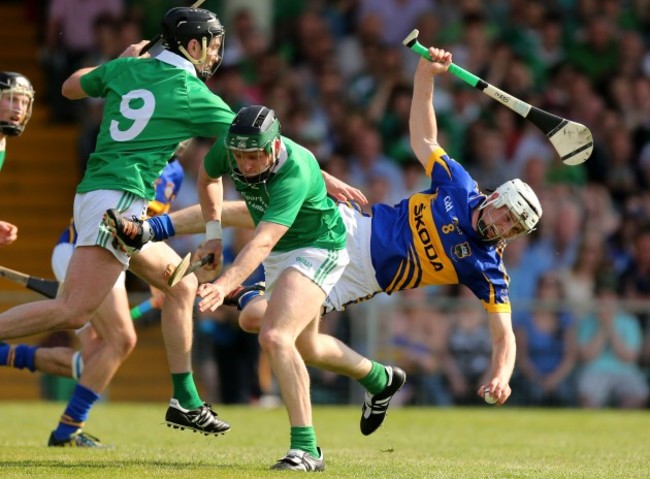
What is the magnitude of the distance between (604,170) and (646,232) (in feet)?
3.52

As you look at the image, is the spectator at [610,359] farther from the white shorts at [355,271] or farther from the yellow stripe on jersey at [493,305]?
the yellow stripe on jersey at [493,305]

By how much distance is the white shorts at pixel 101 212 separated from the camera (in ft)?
24.6

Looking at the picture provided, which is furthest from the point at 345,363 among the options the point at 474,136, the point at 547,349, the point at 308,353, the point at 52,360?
the point at 474,136

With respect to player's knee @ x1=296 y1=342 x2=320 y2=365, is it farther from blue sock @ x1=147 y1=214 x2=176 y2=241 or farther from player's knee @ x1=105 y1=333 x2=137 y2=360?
player's knee @ x1=105 y1=333 x2=137 y2=360

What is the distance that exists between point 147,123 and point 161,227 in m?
0.56

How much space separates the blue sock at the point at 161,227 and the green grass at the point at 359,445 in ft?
3.95

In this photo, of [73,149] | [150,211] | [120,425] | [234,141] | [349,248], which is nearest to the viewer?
[234,141]

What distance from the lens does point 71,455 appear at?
8.05 meters

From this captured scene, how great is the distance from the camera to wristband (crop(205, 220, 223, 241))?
7582 millimetres

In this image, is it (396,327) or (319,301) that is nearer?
(319,301)

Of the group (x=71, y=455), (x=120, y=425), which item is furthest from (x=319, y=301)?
(x=120, y=425)

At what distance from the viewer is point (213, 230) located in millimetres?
7629

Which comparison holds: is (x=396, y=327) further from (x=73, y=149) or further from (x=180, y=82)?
(x=180, y=82)

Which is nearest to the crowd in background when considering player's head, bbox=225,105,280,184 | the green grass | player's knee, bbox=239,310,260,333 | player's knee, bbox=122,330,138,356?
the green grass
